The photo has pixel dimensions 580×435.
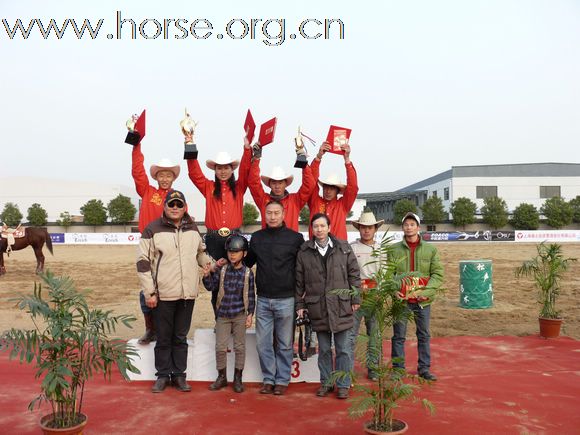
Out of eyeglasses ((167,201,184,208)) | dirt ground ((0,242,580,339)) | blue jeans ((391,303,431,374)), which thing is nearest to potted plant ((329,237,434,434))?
blue jeans ((391,303,431,374))

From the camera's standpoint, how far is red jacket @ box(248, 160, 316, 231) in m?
5.39

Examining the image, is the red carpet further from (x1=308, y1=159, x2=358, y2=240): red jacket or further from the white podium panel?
(x1=308, y1=159, x2=358, y2=240): red jacket

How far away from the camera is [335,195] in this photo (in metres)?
5.56

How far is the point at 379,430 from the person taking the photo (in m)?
3.46

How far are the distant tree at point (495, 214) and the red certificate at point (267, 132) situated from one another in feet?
138

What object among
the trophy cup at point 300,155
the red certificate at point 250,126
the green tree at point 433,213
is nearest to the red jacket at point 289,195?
the trophy cup at point 300,155

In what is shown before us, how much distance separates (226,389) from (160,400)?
0.66 metres

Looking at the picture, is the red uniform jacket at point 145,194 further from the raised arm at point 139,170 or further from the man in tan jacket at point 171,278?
the man in tan jacket at point 171,278

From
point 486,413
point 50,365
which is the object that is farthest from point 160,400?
point 486,413

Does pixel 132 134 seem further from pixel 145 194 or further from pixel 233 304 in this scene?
pixel 233 304

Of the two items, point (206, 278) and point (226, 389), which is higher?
point (206, 278)

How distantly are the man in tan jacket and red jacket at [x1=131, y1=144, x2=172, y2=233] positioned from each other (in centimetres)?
55

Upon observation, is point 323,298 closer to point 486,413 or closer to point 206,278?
point 206,278

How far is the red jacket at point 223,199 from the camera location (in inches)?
211
